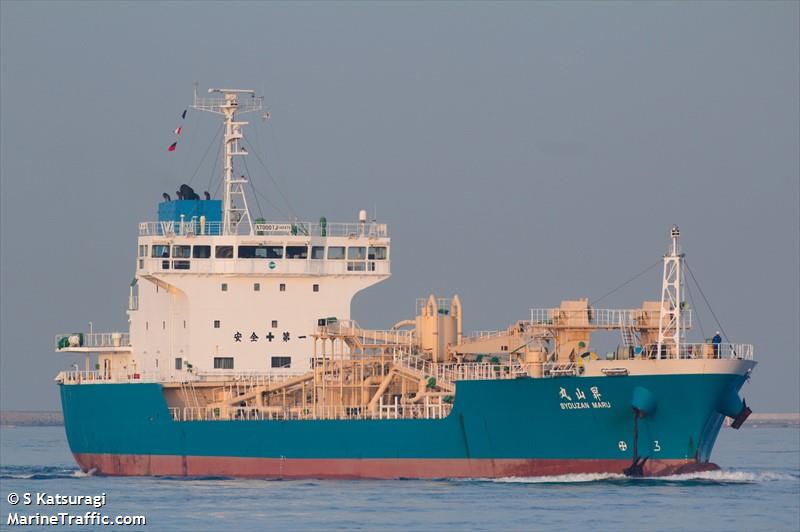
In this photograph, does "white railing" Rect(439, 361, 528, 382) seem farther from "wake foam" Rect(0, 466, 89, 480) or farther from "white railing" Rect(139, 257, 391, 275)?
"wake foam" Rect(0, 466, 89, 480)

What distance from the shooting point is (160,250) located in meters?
54.2

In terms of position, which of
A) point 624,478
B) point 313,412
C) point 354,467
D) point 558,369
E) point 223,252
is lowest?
point 624,478

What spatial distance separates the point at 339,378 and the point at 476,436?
Result: 211 inches

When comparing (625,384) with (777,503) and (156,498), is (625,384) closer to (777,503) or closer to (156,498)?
(777,503)

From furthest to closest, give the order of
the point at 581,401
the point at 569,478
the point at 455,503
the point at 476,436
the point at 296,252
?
the point at 296,252
the point at 476,436
the point at 569,478
the point at 581,401
the point at 455,503

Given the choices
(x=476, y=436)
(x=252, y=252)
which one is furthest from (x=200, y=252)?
(x=476, y=436)

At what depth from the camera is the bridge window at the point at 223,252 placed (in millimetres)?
53688

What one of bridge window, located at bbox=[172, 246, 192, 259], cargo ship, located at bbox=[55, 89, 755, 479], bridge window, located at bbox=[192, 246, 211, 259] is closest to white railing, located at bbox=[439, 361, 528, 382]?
cargo ship, located at bbox=[55, 89, 755, 479]

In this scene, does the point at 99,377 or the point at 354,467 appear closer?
the point at 354,467

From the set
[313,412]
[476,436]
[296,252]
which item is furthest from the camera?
[296,252]

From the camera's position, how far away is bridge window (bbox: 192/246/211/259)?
53.8 metres

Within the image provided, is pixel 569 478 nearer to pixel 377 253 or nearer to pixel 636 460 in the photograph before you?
pixel 636 460

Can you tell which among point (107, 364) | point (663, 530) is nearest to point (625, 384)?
point (663, 530)

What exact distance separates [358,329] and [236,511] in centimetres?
980
